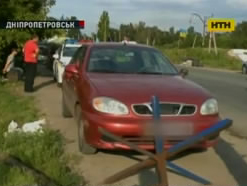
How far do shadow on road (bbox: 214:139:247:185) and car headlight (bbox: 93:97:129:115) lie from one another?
61.3 inches

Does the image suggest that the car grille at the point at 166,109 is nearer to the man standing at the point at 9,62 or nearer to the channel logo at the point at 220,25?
the man standing at the point at 9,62

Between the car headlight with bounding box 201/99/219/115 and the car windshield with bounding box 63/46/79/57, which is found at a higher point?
the car headlight with bounding box 201/99/219/115

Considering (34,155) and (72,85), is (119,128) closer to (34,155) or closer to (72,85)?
(34,155)

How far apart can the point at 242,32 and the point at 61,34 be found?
77.7m

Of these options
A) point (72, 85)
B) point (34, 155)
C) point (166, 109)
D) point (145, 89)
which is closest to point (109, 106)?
point (145, 89)

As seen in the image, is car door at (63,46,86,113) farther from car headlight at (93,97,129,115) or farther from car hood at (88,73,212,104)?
car headlight at (93,97,129,115)

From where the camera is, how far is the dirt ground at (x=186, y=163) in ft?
20.2

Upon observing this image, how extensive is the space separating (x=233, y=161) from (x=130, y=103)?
1.70 metres

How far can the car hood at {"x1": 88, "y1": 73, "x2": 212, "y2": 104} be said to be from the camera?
689 centimetres

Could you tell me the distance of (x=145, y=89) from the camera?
279 inches

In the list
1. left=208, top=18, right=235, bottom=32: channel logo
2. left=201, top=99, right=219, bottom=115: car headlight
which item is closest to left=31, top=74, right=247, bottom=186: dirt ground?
left=201, top=99, right=219, bottom=115: car headlight

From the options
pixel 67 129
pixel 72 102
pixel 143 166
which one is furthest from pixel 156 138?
pixel 67 129

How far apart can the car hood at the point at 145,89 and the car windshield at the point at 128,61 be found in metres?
0.40

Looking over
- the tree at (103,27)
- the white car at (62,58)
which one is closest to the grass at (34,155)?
the white car at (62,58)
